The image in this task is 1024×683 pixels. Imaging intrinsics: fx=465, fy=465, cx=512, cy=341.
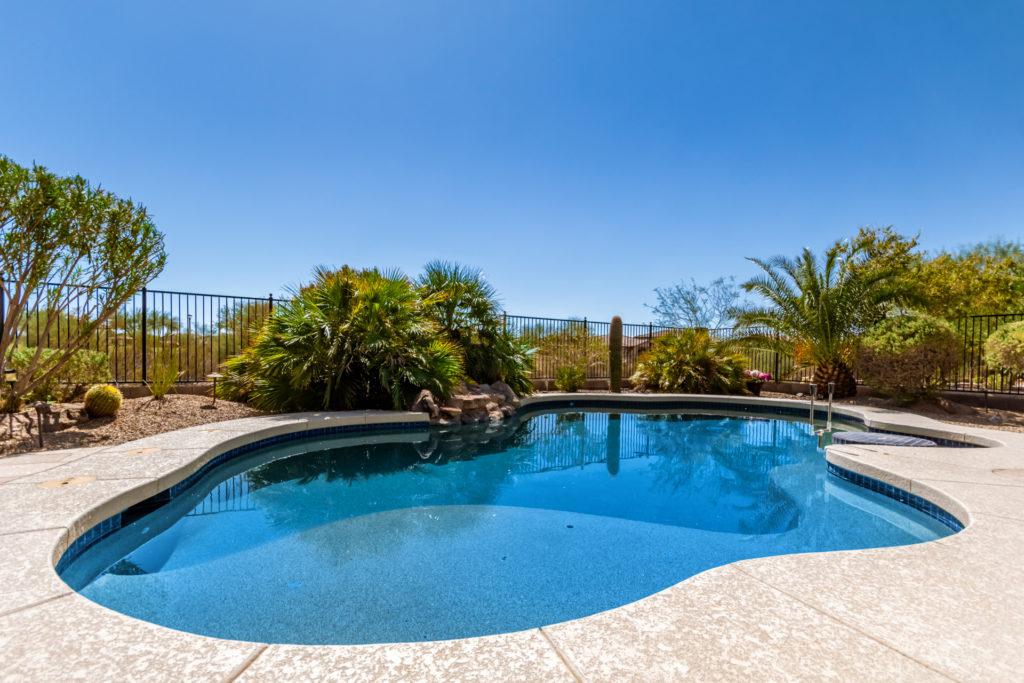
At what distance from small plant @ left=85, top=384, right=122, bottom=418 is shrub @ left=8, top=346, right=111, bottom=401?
513mm

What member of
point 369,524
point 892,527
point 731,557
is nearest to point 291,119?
point 369,524

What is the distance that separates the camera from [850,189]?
42.1ft

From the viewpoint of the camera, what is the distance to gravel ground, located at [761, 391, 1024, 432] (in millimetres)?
7961

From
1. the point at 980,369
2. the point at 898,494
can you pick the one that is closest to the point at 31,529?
the point at 898,494

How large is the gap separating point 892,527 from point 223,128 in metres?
11.5

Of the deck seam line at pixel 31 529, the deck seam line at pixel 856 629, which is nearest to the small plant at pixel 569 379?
the deck seam line at pixel 856 629

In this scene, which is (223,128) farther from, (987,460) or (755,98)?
(987,460)

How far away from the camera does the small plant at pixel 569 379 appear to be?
1285 cm

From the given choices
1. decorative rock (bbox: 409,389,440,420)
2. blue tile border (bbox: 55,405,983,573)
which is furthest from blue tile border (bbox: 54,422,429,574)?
decorative rock (bbox: 409,389,440,420)

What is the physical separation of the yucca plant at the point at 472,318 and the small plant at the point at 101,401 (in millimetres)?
5245

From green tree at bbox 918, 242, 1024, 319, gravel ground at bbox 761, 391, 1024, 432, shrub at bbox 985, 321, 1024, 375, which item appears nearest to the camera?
shrub at bbox 985, 321, 1024, 375

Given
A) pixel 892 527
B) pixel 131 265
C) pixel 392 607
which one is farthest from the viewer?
pixel 131 265

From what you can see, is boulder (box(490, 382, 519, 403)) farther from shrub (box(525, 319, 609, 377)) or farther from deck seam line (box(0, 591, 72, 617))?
deck seam line (box(0, 591, 72, 617))

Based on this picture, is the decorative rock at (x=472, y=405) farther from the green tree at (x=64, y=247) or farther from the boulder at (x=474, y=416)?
the green tree at (x=64, y=247)
